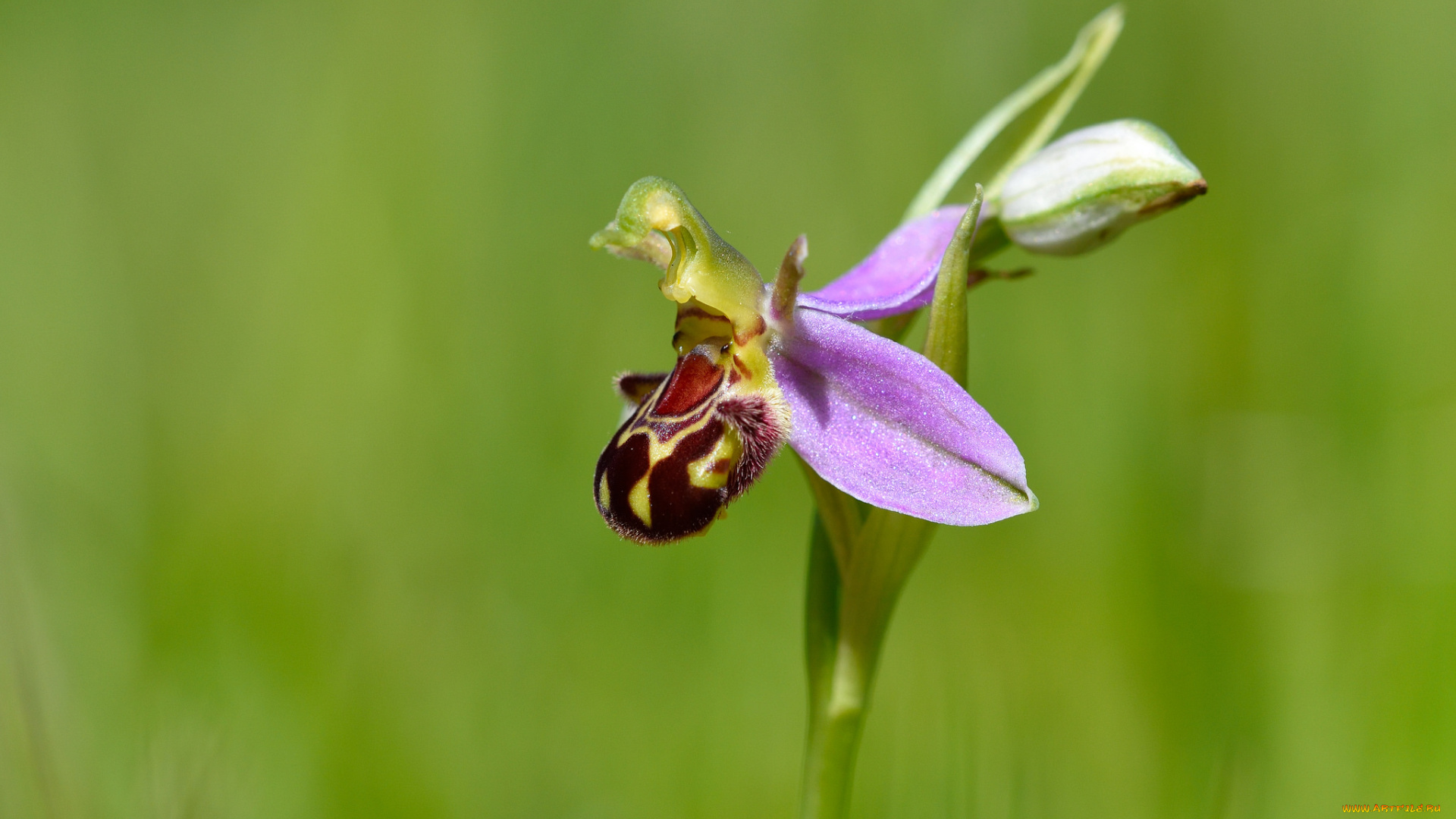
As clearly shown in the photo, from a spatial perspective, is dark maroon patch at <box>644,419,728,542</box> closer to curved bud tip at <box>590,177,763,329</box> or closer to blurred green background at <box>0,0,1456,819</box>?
curved bud tip at <box>590,177,763,329</box>

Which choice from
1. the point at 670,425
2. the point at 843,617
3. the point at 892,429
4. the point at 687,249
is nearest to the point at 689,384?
the point at 670,425

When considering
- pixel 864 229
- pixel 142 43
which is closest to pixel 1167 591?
pixel 864 229

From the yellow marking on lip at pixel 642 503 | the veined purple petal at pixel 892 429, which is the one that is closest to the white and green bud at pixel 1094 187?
the veined purple petal at pixel 892 429

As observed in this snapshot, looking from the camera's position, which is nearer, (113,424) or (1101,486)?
(1101,486)

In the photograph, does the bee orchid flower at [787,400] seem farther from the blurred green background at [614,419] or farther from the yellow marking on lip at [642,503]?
the blurred green background at [614,419]

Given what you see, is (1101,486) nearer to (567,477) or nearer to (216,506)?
(567,477)

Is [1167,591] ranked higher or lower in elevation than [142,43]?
lower
